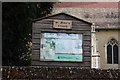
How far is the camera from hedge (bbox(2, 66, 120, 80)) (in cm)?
611

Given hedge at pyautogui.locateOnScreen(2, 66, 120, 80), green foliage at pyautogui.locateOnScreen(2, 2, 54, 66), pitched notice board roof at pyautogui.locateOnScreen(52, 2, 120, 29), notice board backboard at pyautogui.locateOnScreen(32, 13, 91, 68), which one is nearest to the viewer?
hedge at pyautogui.locateOnScreen(2, 66, 120, 80)

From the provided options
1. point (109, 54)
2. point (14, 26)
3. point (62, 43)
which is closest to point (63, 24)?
point (62, 43)

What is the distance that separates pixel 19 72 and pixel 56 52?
378cm

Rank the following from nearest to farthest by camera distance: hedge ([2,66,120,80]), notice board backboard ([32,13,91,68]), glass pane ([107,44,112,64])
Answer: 1. hedge ([2,66,120,80])
2. notice board backboard ([32,13,91,68])
3. glass pane ([107,44,112,64])

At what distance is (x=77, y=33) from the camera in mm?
9898

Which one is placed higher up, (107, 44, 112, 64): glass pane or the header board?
the header board

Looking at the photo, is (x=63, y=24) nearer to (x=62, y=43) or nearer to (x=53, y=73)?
(x=62, y=43)

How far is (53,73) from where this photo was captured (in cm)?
618

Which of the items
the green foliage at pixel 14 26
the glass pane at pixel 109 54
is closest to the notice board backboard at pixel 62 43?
the green foliage at pixel 14 26

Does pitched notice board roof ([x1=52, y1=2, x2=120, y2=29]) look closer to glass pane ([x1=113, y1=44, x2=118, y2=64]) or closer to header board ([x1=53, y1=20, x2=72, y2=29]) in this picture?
glass pane ([x1=113, y1=44, x2=118, y2=64])

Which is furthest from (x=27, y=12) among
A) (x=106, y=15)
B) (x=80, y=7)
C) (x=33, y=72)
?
(x=80, y=7)

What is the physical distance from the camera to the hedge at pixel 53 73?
6105 millimetres

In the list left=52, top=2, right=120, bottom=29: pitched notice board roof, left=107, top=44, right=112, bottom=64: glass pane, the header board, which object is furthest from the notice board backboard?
left=107, top=44, right=112, bottom=64: glass pane

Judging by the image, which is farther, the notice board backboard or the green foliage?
the green foliage
